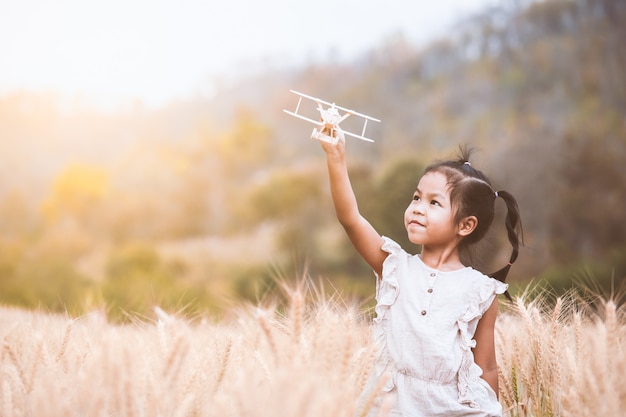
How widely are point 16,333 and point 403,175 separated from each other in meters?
17.6

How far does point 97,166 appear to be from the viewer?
31.0 metres

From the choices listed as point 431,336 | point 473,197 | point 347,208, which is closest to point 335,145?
point 347,208

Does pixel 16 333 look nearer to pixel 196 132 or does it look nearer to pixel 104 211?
pixel 104 211

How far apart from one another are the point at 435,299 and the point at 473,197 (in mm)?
396

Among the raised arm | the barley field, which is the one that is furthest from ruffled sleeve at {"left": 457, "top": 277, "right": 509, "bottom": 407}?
the raised arm

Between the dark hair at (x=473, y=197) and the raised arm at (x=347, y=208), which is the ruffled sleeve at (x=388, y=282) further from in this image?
the dark hair at (x=473, y=197)

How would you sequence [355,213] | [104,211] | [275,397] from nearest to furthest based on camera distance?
1. [275,397]
2. [355,213]
3. [104,211]

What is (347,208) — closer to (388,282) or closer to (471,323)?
(388,282)

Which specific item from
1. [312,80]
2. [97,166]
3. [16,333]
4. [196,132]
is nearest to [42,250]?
[97,166]

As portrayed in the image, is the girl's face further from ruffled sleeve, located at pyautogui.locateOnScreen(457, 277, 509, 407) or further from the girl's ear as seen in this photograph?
ruffled sleeve, located at pyautogui.locateOnScreen(457, 277, 509, 407)

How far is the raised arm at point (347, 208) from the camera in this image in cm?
210

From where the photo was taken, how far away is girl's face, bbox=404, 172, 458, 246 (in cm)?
222

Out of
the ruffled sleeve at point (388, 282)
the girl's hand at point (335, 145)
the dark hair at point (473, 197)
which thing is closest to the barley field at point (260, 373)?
the ruffled sleeve at point (388, 282)

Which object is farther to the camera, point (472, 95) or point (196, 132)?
point (196, 132)
